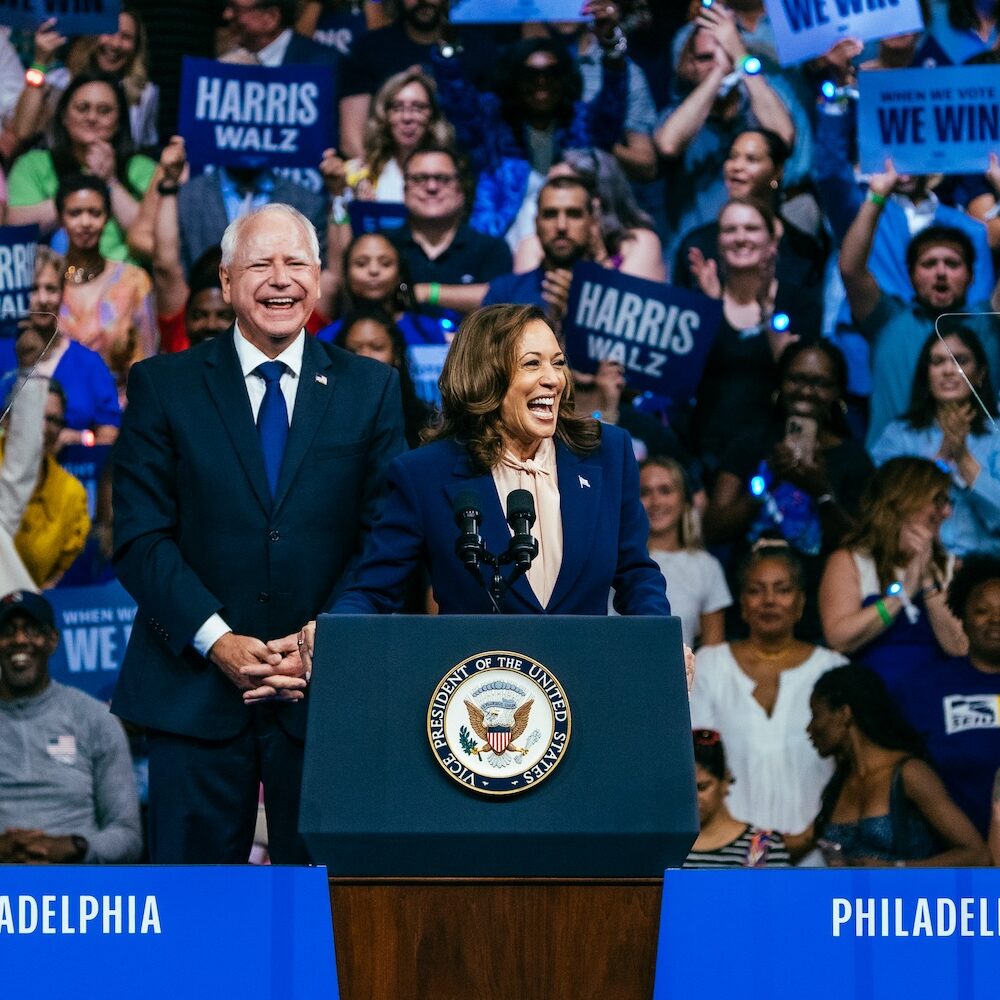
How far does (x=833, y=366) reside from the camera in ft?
18.6

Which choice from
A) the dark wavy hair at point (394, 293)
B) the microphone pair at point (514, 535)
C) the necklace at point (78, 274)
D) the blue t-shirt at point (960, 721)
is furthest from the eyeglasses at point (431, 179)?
the microphone pair at point (514, 535)

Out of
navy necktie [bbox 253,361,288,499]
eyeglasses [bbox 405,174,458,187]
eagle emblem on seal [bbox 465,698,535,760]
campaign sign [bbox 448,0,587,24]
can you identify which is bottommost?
eagle emblem on seal [bbox 465,698,535,760]

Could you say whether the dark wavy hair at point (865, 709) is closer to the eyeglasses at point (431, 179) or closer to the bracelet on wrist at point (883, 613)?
the bracelet on wrist at point (883, 613)

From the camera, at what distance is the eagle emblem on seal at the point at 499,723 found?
249cm

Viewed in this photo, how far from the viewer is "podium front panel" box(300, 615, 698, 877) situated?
8.05 feet

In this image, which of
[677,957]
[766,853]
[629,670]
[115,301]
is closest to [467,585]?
[629,670]

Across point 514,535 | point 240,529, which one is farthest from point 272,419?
point 514,535

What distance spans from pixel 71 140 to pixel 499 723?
3.91 metres

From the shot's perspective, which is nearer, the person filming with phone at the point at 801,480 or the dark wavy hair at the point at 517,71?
the person filming with phone at the point at 801,480

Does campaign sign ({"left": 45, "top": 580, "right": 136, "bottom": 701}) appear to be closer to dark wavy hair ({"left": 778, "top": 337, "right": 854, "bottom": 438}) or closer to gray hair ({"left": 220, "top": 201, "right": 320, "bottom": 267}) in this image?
dark wavy hair ({"left": 778, "top": 337, "right": 854, "bottom": 438})

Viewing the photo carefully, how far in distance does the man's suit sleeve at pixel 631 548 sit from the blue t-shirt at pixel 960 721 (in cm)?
260

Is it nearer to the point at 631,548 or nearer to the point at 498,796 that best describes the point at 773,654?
the point at 631,548

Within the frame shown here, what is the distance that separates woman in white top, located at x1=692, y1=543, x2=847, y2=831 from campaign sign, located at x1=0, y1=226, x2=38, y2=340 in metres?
2.28

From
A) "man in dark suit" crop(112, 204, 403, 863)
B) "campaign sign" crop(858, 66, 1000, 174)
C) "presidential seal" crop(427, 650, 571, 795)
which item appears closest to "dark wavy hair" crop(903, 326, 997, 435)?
"campaign sign" crop(858, 66, 1000, 174)
